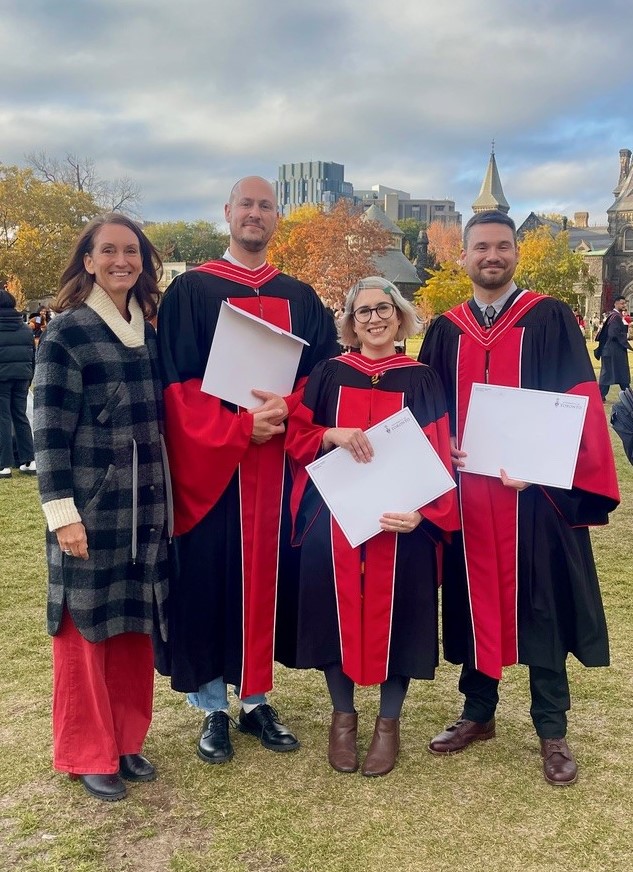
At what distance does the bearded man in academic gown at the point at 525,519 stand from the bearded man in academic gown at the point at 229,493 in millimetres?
774

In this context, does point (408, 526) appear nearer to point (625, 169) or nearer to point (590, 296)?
point (590, 296)

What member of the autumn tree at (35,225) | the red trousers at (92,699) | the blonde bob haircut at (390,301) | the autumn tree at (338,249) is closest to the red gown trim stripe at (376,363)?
the blonde bob haircut at (390,301)

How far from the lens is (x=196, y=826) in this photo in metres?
2.80

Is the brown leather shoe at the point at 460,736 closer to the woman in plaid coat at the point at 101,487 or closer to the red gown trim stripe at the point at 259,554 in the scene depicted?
the red gown trim stripe at the point at 259,554

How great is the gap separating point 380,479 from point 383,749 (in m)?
1.14

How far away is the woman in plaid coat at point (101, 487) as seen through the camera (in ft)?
9.18

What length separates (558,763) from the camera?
313 centimetres

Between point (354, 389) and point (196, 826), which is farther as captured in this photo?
point (354, 389)

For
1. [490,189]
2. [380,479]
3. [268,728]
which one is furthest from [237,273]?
[490,189]

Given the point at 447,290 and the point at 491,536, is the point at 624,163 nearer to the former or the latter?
the point at 447,290

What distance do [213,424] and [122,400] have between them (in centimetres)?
39

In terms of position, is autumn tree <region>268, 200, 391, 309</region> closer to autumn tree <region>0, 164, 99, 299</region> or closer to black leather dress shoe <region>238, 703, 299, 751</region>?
autumn tree <region>0, 164, 99, 299</region>

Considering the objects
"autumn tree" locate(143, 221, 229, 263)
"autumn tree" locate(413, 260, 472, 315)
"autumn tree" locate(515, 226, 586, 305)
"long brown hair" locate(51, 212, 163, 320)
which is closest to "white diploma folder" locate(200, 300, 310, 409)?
"long brown hair" locate(51, 212, 163, 320)

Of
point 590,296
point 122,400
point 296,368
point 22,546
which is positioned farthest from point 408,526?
point 590,296
